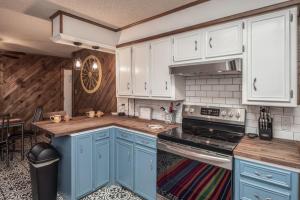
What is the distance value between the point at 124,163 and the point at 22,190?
1.48m

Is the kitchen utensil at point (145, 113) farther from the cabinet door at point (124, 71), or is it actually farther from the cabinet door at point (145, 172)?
the cabinet door at point (145, 172)

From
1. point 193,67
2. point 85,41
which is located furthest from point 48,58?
point 193,67

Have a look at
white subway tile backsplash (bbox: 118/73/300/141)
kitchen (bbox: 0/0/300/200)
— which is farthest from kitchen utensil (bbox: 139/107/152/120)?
white subway tile backsplash (bbox: 118/73/300/141)

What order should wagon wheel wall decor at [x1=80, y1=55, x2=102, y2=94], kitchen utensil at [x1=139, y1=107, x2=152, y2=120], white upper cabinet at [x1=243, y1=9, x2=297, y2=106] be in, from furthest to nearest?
wagon wheel wall decor at [x1=80, y1=55, x2=102, y2=94] → kitchen utensil at [x1=139, y1=107, x2=152, y2=120] → white upper cabinet at [x1=243, y1=9, x2=297, y2=106]

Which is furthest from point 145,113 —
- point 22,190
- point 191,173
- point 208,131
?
point 22,190

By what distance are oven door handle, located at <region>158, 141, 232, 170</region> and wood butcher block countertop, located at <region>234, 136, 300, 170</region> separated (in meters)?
0.12

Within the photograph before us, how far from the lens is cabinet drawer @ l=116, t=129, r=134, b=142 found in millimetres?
2441

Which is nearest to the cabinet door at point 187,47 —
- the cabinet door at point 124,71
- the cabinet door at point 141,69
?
the cabinet door at point 141,69

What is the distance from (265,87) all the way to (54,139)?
264cm

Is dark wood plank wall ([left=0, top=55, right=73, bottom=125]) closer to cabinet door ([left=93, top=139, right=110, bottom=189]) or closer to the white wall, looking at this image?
the white wall

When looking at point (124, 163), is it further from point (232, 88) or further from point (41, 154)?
point (232, 88)

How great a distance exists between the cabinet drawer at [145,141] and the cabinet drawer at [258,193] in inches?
40.0

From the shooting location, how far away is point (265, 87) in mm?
1734

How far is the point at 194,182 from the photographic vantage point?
183 centimetres
